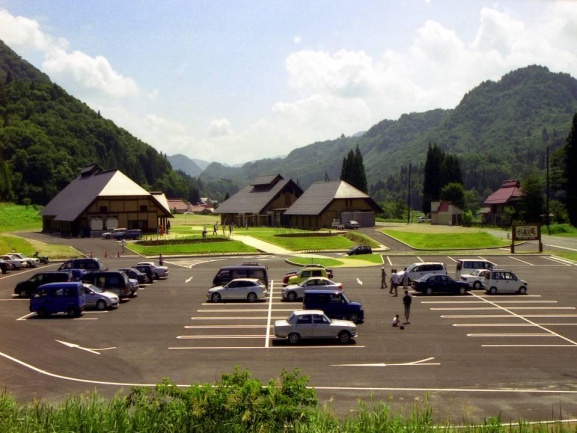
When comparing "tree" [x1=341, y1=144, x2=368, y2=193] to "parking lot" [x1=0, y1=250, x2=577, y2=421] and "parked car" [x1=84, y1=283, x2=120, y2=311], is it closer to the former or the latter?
"parking lot" [x1=0, y1=250, x2=577, y2=421]

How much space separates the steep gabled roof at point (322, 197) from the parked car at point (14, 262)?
48.5 m

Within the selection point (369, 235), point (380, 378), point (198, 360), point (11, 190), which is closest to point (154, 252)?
point (369, 235)

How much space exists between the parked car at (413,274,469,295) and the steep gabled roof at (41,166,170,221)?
54446 mm

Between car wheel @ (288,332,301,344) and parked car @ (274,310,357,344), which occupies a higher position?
parked car @ (274,310,357,344)

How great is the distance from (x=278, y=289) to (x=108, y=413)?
1154 inches

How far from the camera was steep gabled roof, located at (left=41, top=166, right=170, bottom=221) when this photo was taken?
277 feet

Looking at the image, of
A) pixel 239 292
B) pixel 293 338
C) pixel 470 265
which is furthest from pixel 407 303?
pixel 470 265

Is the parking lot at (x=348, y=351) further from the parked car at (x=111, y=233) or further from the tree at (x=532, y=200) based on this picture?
the tree at (x=532, y=200)

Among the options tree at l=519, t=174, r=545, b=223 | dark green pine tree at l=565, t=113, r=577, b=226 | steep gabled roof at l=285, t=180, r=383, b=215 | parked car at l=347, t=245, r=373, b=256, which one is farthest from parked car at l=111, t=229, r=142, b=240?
dark green pine tree at l=565, t=113, r=577, b=226

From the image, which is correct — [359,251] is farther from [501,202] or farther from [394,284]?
[501,202]

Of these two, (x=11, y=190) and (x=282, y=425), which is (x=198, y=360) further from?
(x=11, y=190)

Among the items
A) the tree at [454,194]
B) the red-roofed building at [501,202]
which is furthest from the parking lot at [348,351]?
the red-roofed building at [501,202]

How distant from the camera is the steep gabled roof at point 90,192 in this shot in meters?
84.6

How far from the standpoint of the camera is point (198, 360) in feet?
77.7
